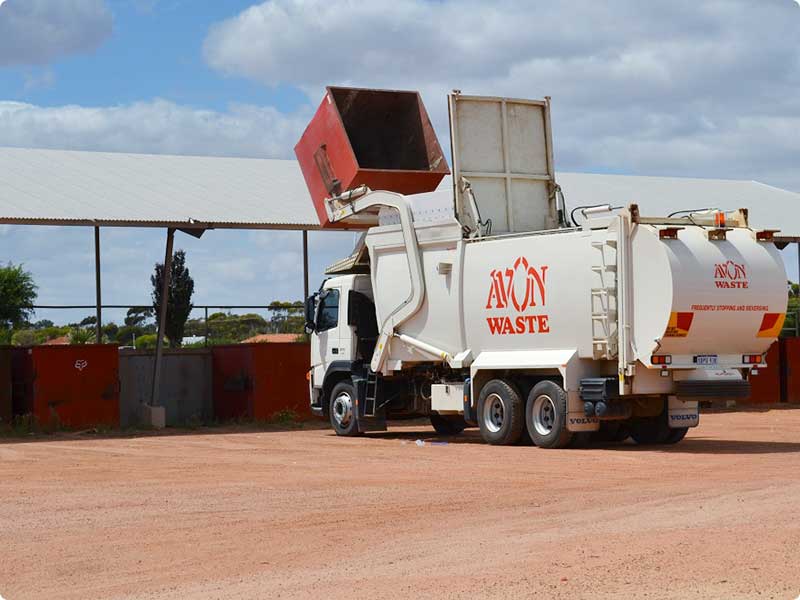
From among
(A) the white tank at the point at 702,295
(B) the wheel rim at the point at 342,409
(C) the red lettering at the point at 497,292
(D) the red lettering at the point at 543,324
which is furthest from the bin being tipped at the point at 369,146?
(A) the white tank at the point at 702,295

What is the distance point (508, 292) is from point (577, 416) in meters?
2.15

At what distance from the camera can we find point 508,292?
20453 millimetres

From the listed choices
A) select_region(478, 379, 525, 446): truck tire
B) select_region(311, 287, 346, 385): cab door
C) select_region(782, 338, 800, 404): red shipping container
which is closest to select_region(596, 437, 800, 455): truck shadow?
select_region(478, 379, 525, 446): truck tire

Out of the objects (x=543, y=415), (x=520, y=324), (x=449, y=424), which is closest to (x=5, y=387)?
(x=449, y=424)

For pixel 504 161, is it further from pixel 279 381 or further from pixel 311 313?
pixel 279 381

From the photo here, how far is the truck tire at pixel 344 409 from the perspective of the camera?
79.2ft

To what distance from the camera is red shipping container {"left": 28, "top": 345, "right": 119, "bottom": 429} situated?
26.7 metres

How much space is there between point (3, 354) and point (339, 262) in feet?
24.4

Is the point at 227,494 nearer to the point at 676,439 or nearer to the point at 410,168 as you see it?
the point at 676,439

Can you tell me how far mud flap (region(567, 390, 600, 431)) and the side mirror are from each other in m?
6.91

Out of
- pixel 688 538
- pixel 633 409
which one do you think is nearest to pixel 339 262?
pixel 633 409

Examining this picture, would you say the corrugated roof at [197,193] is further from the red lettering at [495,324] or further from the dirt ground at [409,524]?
the red lettering at [495,324]

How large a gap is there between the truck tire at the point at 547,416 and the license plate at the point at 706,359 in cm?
192

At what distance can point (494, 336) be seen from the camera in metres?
20.9
